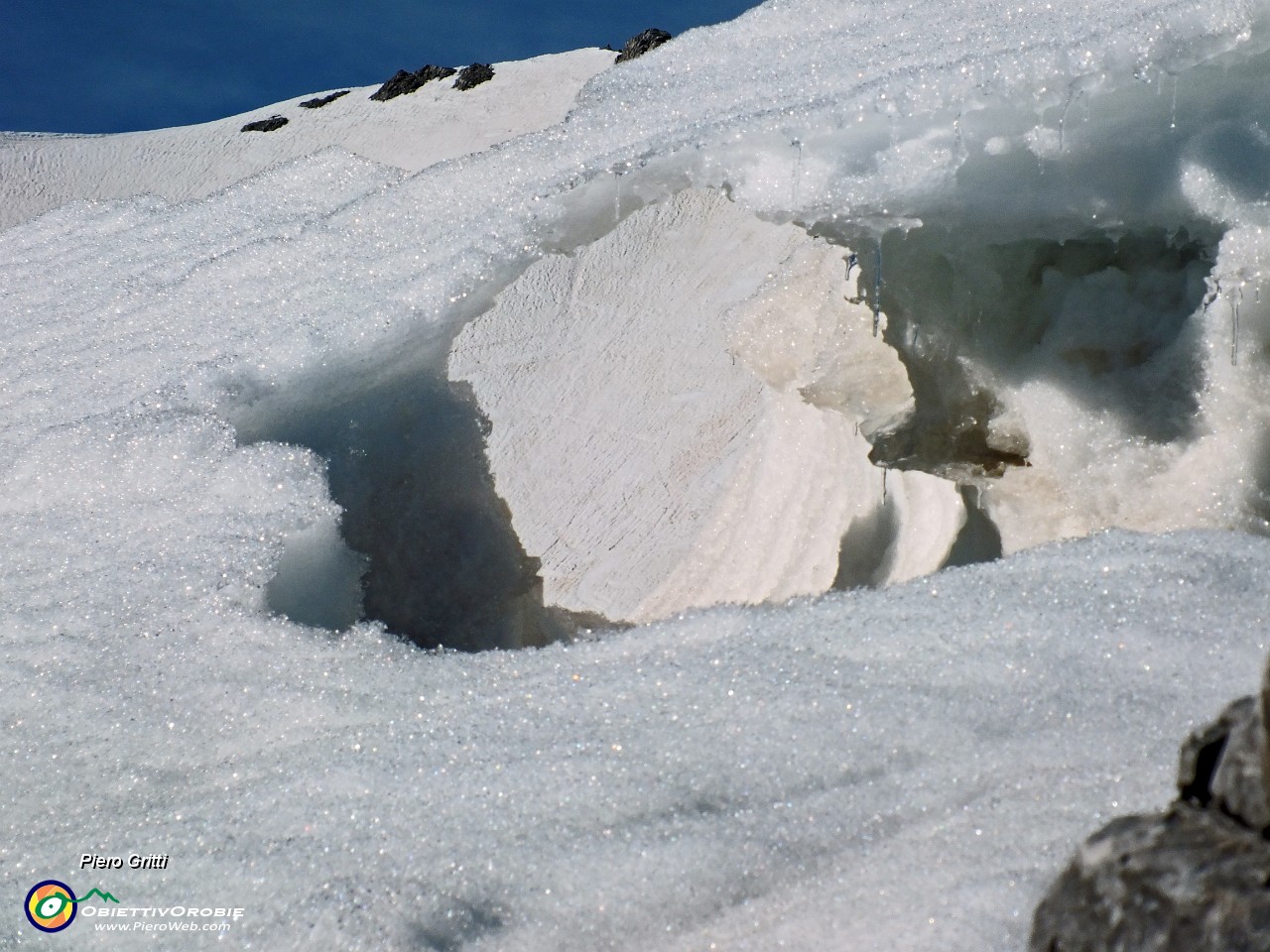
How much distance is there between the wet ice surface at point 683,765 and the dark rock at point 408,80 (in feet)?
13.9

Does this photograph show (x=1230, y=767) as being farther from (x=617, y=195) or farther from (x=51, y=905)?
(x=617, y=195)

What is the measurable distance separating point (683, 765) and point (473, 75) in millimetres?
4511

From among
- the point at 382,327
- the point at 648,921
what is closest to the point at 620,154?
the point at 382,327

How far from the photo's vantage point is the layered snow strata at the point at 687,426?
8.36 ft

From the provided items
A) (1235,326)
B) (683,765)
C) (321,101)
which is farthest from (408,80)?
(683,765)

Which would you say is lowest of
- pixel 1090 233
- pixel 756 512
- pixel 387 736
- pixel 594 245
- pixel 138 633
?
pixel 756 512

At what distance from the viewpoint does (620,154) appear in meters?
1.94

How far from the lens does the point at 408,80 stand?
524 cm

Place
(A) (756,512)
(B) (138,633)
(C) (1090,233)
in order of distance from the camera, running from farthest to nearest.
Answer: (A) (756,512)
(C) (1090,233)
(B) (138,633)

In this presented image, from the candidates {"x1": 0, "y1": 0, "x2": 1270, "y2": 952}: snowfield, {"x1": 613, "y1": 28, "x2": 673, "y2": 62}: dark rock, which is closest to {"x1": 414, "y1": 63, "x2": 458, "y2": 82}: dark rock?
{"x1": 613, "y1": 28, "x2": 673, "y2": 62}: dark rock

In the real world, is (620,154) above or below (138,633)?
above

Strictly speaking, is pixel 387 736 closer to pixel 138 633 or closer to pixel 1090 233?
Result: pixel 138 633

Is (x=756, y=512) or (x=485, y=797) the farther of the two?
(x=756, y=512)

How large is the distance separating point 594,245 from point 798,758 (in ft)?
6.75
